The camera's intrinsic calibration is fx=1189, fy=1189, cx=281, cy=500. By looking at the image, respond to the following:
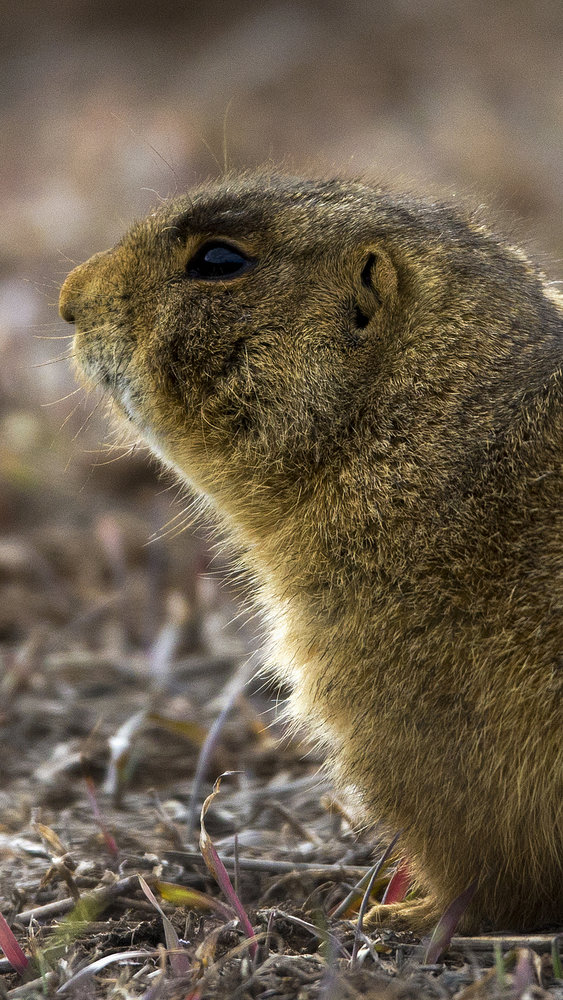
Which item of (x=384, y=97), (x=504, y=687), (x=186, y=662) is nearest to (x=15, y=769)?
(x=186, y=662)

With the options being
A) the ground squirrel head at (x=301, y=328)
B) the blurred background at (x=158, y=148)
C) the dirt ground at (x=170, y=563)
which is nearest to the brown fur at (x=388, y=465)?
the ground squirrel head at (x=301, y=328)

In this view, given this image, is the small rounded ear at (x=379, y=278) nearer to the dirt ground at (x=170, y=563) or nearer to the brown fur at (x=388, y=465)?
the brown fur at (x=388, y=465)

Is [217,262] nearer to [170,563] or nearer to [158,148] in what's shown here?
[170,563]

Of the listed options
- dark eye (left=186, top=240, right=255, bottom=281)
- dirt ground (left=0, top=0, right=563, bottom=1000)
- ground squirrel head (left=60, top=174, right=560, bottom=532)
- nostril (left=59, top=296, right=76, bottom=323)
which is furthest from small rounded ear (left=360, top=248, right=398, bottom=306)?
nostril (left=59, top=296, right=76, bottom=323)

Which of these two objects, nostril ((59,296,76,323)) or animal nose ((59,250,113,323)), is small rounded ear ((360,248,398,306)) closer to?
animal nose ((59,250,113,323))

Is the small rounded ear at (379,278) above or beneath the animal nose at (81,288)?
beneath

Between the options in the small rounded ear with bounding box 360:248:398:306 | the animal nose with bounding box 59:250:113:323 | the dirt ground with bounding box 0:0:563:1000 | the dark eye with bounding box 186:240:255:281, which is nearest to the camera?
the dirt ground with bounding box 0:0:563:1000

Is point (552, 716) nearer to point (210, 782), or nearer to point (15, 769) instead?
point (210, 782)
